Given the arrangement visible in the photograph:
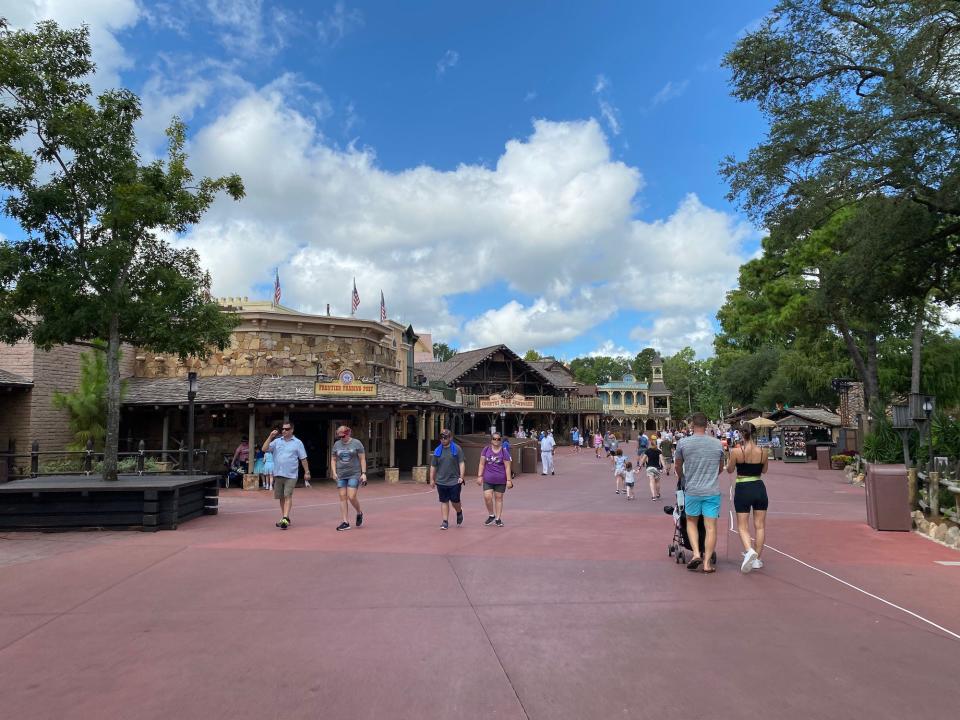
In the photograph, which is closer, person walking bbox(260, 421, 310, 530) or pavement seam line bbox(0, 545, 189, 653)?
pavement seam line bbox(0, 545, 189, 653)

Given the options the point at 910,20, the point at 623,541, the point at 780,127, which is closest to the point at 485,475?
the point at 623,541

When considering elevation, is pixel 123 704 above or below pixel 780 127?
below

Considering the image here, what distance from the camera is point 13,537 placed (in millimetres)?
9148

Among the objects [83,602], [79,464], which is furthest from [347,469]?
[79,464]

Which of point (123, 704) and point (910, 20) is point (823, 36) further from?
point (123, 704)

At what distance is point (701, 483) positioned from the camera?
6824 mm

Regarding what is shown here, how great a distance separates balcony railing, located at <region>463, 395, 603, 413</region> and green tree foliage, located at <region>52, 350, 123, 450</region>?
23.4 metres

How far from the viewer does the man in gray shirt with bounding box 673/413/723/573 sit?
6.80 metres

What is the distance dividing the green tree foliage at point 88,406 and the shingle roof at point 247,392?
0.72 metres

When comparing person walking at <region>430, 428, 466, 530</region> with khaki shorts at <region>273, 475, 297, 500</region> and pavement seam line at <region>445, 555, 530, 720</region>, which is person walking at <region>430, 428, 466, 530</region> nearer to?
khaki shorts at <region>273, 475, 297, 500</region>

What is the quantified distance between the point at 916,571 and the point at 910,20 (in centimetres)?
1009

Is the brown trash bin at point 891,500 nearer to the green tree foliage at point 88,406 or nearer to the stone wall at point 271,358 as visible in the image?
the stone wall at point 271,358

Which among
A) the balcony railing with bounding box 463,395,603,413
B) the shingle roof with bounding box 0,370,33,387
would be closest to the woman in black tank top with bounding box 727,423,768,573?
the shingle roof with bounding box 0,370,33,387

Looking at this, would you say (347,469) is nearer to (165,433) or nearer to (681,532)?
(681,532)
